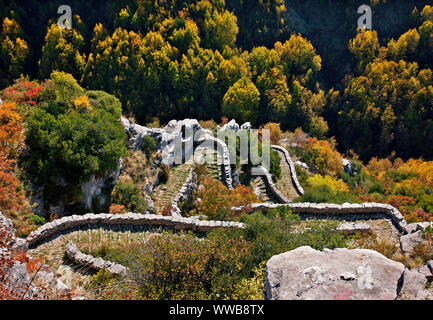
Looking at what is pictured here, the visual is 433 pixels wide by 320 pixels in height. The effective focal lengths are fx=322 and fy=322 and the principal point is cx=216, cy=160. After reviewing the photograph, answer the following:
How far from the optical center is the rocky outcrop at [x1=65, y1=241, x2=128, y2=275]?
1120 cm

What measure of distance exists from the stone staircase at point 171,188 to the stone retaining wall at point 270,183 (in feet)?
19.6

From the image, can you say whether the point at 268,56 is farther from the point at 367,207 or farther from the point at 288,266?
the point at 288,266

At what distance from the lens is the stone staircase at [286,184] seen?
81.7ft

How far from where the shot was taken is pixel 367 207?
16516 millimetres

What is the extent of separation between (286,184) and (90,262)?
1807cm

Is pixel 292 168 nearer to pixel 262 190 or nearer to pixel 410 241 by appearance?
pixel 262 190

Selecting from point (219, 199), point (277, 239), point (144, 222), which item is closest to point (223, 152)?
point (219, 199)

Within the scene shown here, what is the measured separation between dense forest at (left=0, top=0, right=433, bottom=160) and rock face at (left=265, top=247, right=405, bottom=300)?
3241 cm

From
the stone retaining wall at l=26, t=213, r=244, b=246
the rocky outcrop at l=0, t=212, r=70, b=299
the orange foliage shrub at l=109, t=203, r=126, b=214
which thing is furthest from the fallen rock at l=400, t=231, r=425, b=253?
the orange foliage shrub at l=109, t=203, r=126, b=214

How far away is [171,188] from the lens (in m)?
20.8

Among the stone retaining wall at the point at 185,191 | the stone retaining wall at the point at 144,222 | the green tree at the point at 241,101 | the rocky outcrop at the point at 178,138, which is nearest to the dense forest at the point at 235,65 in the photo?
the green tree at the point at 241,101

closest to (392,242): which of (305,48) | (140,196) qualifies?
(140,196)
